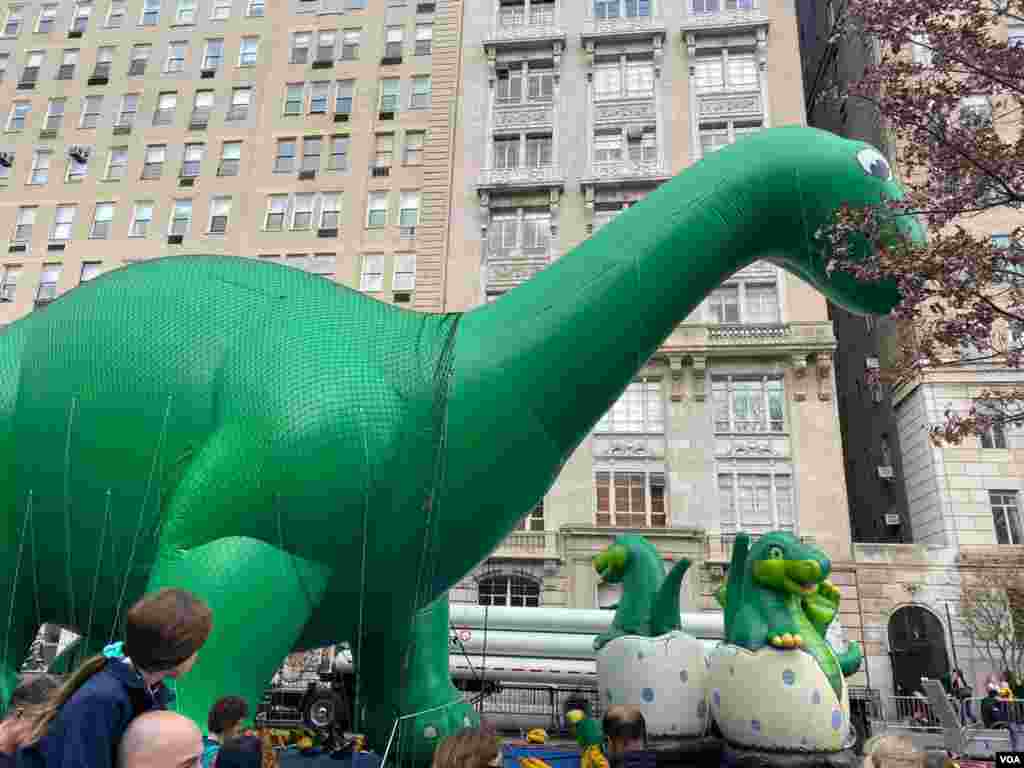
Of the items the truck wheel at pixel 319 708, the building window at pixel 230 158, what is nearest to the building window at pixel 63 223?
the building window at pixel 230 158

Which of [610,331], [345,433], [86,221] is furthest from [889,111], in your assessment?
[86,221]

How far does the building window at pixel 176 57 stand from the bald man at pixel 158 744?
3256cm

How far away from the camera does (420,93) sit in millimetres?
28234

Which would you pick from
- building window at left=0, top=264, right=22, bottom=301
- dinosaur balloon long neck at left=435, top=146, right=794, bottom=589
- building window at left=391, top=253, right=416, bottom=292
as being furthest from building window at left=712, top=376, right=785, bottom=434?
building window at left=0, top=264, right=22, bottom=301

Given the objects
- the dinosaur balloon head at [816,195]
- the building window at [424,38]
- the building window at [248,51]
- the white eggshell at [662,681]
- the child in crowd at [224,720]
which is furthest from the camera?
the building window at [248,51]

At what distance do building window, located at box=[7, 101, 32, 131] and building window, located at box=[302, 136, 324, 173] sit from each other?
10657 millimetres

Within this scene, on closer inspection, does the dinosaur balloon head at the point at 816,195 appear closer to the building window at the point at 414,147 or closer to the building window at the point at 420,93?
the building window at the point at 414,147

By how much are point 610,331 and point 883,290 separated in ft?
6.24

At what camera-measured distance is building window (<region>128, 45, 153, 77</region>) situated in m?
30.4

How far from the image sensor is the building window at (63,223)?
28031mm

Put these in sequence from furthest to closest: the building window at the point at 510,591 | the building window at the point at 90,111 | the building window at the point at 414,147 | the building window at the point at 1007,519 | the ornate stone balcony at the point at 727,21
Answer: the building window at the point at 90,111
the building window at the point at 414,147
the ornate stone balcony at the point at 727,21
the building window at the point at 510,591
the building window at the point at 1007,519

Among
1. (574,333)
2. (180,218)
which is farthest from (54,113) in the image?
(574,333)

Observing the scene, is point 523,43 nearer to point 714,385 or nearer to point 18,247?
point 714,385

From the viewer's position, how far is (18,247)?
28.2m
